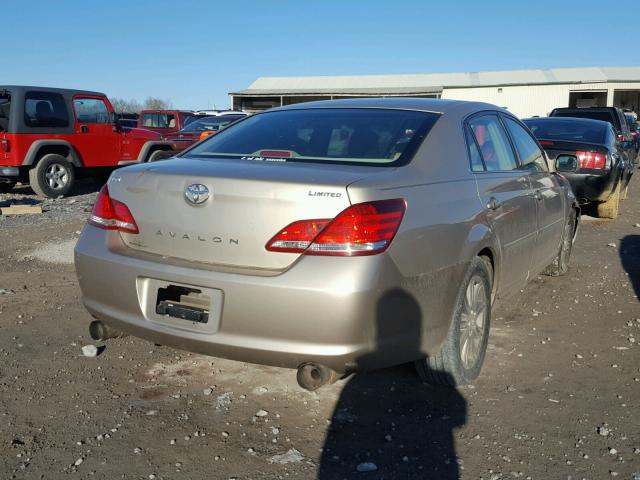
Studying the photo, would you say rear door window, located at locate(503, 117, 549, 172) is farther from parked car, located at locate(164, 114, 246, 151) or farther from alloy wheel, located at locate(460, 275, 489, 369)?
parked car, located at locate(164, 114, 246, 151)

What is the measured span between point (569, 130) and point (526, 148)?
515cm

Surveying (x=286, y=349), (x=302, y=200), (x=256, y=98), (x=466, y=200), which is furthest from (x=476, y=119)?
(x=256, y=98)

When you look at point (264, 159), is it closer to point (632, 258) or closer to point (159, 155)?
point (632, 258)

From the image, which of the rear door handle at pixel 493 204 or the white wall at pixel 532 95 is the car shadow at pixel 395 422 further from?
the white wall at pixel 532 95

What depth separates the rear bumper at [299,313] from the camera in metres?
2.65

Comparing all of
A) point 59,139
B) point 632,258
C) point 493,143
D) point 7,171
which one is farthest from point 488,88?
point 493,143

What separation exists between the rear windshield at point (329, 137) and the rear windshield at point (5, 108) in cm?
879

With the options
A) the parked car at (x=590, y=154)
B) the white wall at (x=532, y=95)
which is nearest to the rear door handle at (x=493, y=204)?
the parked car at (x=590, y=154)

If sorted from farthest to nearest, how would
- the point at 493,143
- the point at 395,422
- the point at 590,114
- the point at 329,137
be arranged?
the point at 590,114 < the point at 493,143 < the point at 329,137 < the point at 395,422

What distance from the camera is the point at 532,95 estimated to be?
43.4 metres

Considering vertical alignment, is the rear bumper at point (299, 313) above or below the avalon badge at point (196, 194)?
below

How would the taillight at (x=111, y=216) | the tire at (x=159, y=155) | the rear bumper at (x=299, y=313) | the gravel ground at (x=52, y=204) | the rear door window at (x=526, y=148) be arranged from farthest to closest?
the tire at (x=159, y=155) → the gravel ground at (x=52, y=204) → the rear door window at (x=526, y=148) → the taillight at (x=111, y=216) → the rear bumper at (x=299, y=313)

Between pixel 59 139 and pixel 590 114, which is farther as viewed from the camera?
pixel 590 114

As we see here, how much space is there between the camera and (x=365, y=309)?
105 inches
